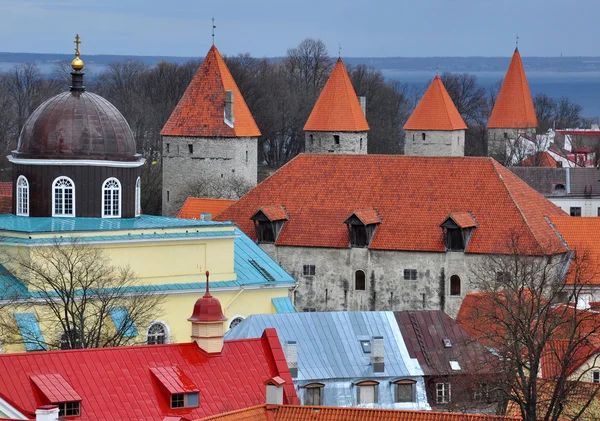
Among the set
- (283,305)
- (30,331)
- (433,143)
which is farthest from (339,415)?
(433,143)

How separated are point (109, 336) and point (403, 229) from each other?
62.2ft

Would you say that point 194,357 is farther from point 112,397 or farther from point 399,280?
point 399,280

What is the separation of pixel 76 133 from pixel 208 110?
2900cm

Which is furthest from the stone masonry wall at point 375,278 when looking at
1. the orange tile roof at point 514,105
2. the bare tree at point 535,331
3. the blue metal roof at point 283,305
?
the orange tile roof at point 514,105

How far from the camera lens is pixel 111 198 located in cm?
5997

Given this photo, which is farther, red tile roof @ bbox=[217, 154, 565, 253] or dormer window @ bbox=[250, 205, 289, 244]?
dormer window @ bbox=[250, 205, 289, 244]

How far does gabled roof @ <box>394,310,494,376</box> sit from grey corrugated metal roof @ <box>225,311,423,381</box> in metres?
0.30

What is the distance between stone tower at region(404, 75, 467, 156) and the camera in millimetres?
98750

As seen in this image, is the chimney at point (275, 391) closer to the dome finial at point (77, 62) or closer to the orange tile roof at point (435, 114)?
the dome finial at point (77, 62)

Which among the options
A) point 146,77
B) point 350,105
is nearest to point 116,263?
point 350,105

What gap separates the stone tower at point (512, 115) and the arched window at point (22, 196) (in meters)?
60.0

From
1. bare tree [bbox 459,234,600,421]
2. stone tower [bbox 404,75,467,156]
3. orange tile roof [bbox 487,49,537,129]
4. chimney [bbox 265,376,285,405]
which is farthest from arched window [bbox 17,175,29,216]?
orange tile roof [bbox 487,49,537,129]

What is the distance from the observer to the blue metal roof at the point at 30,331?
178 feet

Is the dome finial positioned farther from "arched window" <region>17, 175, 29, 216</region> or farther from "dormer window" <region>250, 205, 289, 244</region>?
"dormer window" <region>250, 205, 289, 244</region>
